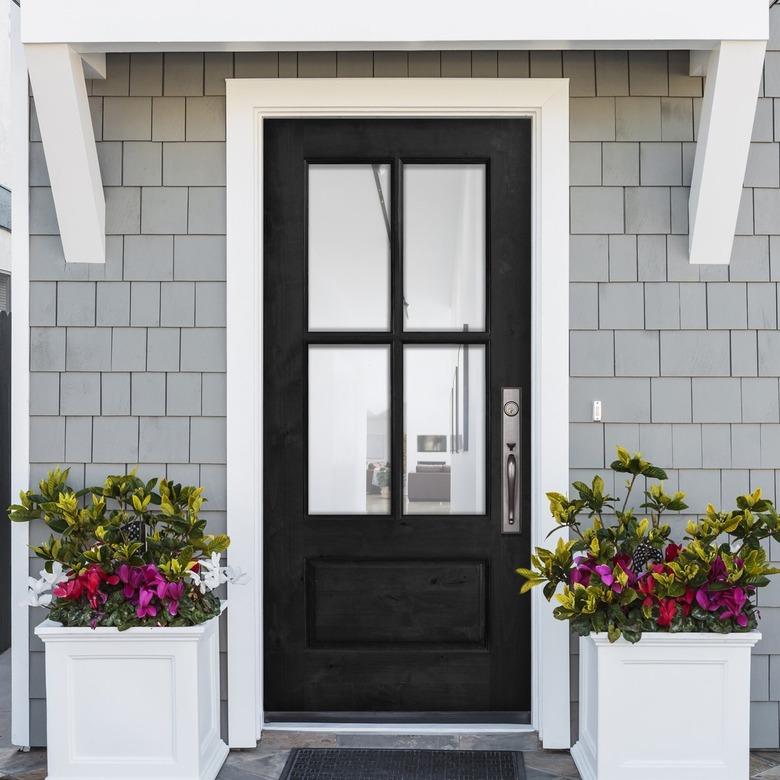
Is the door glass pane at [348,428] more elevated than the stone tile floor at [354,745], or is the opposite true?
the door glass pane at [348,428]

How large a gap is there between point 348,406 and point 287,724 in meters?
1.13

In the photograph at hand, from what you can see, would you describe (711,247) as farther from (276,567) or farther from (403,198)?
(276,567)

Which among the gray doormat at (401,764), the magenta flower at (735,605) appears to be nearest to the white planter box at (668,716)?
the magenta flower at (735,605)

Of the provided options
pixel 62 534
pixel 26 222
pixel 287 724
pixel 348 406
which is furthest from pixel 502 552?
pixel 26 222

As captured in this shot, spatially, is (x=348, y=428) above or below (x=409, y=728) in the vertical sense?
above

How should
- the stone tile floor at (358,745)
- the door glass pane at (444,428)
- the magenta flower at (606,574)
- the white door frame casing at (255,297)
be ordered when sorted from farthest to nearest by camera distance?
the door glass pane at (444,428) → the white door frame casing at (255,297) → the stone tile floor at (358,745) → the magenta flower at (606,574)

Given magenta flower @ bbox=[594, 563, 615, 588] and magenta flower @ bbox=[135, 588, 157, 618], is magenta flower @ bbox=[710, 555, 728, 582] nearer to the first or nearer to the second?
magenta flower @ bbox=[594, 563, 615, 588]

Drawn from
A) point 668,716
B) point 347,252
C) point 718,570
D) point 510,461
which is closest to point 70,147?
point 347,252

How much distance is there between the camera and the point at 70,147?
2799 millimetres

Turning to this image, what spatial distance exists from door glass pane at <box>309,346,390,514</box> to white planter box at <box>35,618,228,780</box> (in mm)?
707

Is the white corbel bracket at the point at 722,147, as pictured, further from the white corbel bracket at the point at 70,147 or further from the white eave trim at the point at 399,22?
the white corbel bracket at the point at 70,147

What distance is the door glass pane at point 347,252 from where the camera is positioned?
3.10 m

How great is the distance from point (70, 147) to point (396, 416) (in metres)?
1.38

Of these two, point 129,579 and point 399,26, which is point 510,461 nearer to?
point 129,579
